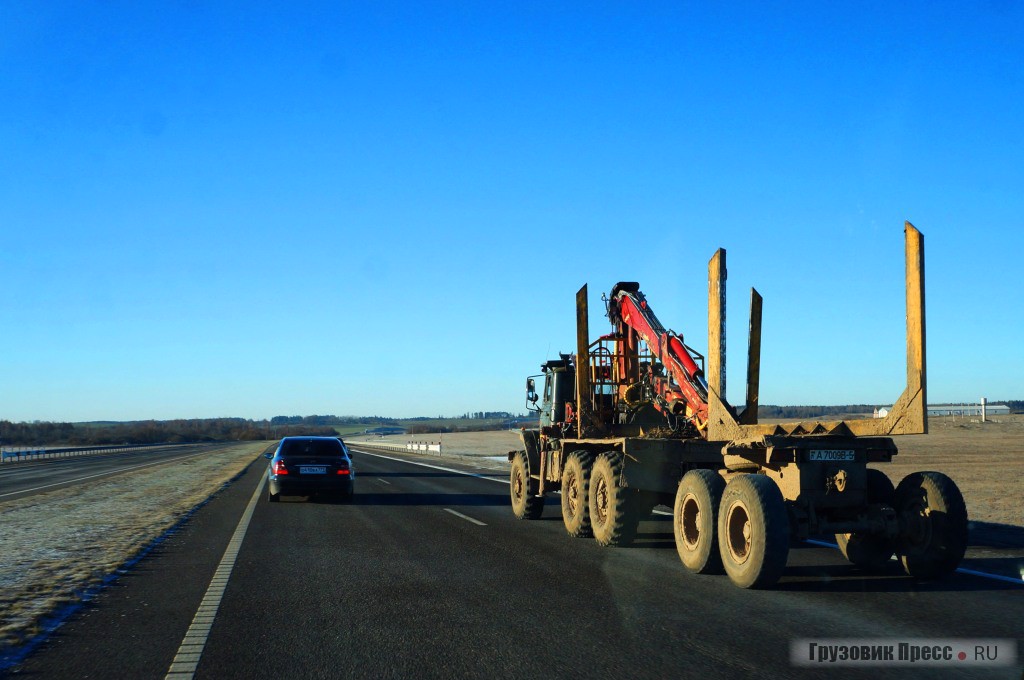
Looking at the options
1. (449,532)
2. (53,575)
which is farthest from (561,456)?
(53,575)

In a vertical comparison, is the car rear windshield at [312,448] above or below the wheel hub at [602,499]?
above

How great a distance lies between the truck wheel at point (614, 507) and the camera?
11422 mm

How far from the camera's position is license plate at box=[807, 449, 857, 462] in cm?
873

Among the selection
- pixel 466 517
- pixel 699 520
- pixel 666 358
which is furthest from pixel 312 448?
pixel 699 520

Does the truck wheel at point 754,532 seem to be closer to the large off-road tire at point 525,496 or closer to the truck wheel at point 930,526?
the truck wheel at point 930,526

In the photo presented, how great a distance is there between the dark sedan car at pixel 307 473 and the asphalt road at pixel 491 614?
6.45 metres

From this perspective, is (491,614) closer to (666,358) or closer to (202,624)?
(202,624)

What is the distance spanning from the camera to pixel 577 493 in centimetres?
1298

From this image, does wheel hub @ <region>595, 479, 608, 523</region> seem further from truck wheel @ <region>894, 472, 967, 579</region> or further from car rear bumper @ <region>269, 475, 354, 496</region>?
car rear bumper @ <region>269, 475, 354, 496</region>


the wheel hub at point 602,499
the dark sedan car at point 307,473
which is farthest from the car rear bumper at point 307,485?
the wheel hub at point 602,499

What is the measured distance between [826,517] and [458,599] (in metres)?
4.02

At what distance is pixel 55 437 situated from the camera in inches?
5768

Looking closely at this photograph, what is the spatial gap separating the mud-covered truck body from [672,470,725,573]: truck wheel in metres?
0.02

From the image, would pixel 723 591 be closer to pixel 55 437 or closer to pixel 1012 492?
pixel 1012 492
